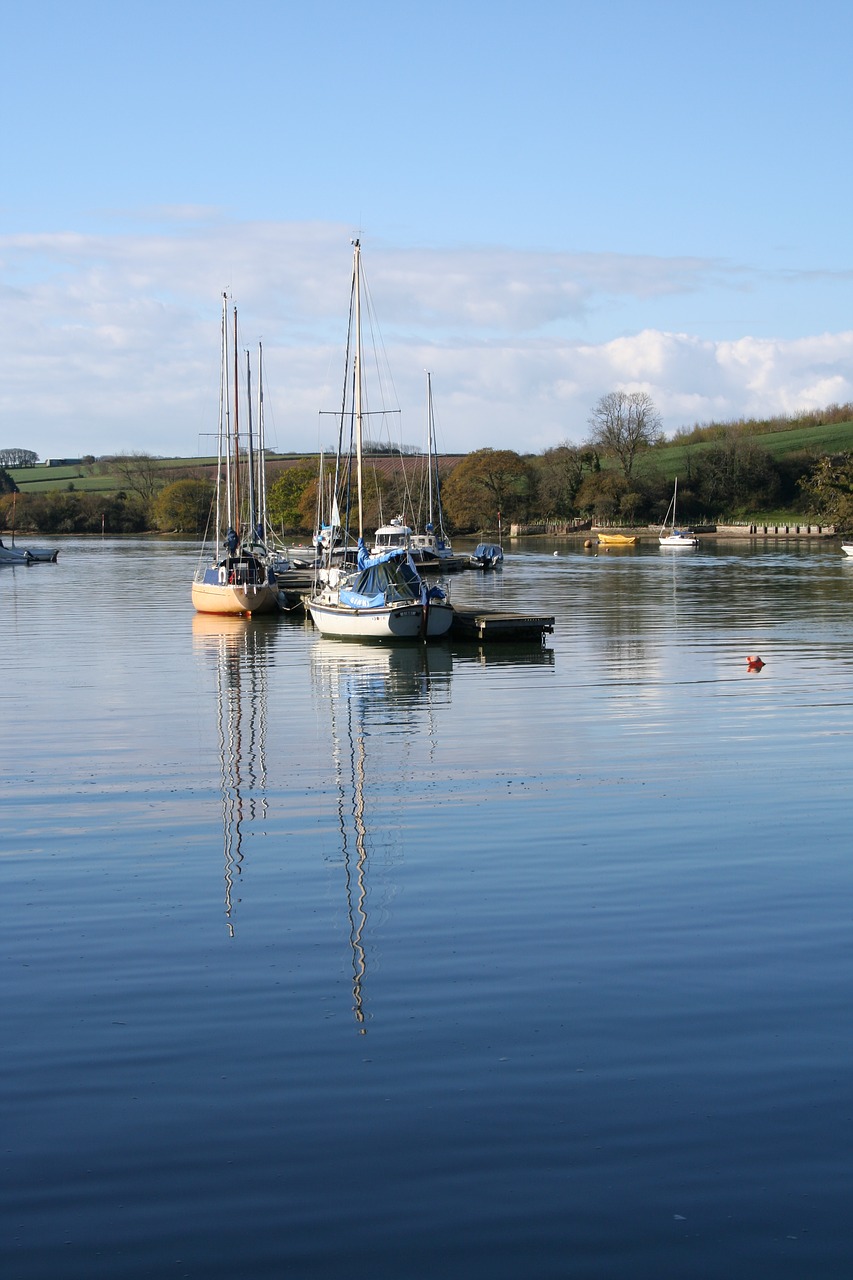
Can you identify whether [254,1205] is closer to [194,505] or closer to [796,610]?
[796,610]

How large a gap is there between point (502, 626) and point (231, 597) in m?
13.1

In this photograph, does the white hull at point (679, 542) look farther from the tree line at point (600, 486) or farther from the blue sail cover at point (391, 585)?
the blue sail cover at point (391, 585)

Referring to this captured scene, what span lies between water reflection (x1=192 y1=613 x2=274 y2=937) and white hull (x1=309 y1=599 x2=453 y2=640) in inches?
87.9

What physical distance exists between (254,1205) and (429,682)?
22.9 meters

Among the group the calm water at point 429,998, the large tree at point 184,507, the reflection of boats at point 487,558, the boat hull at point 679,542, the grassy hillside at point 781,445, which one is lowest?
the calm water at point 429,998

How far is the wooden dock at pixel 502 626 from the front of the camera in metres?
37.4

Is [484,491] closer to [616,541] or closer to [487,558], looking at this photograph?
[616,541]

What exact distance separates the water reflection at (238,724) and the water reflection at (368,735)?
1049 mm

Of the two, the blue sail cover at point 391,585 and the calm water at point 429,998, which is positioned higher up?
the blue sail cover at point 391,585

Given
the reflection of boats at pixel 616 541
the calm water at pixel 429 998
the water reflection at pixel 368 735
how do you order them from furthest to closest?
1. the reflection of boats at pixel 616 541
2. the water reflection at pixel 368 735
3. the calm water at pixel 429 998

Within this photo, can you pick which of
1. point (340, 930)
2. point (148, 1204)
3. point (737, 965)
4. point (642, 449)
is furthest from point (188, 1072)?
point (642, 449)

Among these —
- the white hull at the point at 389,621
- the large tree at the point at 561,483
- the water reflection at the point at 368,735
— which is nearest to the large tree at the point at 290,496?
the large tree at the point at 561,483

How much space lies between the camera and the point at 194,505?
6550 inches

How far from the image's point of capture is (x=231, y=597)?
155 ft
